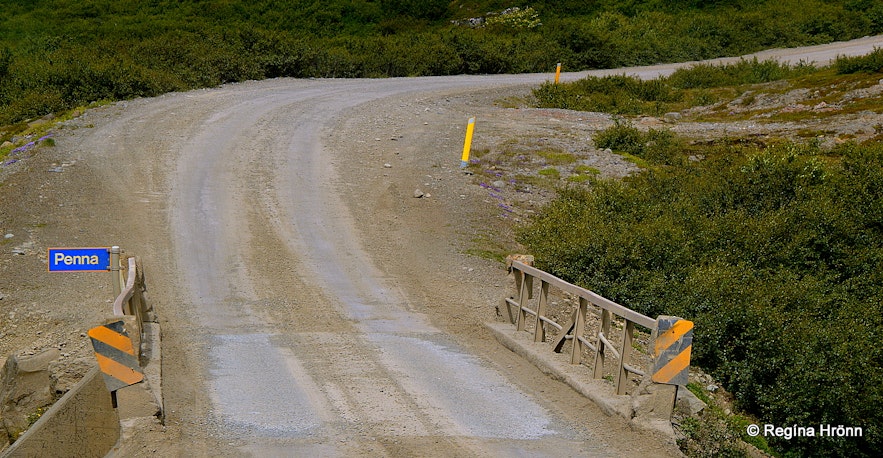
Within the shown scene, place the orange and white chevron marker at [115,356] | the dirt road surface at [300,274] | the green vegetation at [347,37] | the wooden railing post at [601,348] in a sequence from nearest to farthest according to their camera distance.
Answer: the orange and white chevron marker at [115,356]
the dirt road surface at [300,274]
the wooden railing post at [601,348]
the green vegetation at [347,37]

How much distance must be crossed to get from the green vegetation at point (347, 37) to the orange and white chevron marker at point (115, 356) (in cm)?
1946

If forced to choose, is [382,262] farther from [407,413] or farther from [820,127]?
[820,127]

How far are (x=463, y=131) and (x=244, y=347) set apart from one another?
1528 cm

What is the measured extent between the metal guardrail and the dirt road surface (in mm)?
454

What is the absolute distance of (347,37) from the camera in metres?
47.2

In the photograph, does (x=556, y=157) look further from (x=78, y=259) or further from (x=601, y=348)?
(x=78, y=259)

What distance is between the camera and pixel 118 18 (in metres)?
47.7

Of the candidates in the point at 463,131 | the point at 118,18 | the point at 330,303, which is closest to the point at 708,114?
the point at 463,131

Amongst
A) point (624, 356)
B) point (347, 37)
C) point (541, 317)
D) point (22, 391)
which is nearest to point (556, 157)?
point (541, 317)

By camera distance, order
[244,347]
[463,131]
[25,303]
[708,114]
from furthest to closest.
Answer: [708,114]
[463,131]
[25,303]
[244,347]

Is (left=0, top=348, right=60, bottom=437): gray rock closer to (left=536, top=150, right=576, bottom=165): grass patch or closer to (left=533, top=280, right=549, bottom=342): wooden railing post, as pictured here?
(left=533, top=280, right=549, bottom=342): wooden railing post

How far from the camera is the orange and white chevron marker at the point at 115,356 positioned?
8.15 metres

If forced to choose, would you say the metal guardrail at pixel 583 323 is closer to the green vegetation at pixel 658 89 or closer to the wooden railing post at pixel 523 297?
the wooden railing post at pixel 523 297

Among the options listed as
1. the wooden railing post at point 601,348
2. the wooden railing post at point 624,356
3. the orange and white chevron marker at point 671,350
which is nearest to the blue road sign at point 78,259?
the wooden railing post at point 601,348
